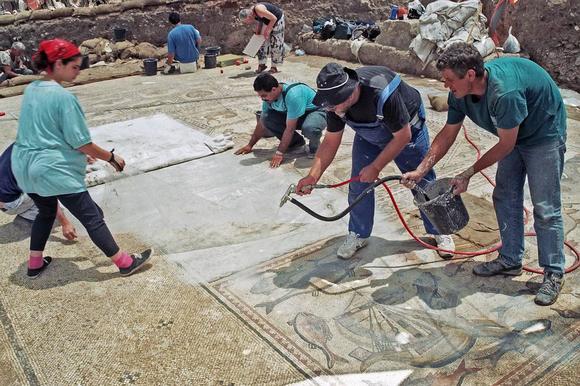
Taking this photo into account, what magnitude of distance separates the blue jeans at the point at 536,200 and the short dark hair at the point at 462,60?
61 cm

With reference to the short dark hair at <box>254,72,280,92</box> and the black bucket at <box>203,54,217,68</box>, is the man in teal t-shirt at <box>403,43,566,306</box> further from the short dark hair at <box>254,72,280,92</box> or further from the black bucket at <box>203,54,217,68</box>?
the black bucket at <box>203,54,217,68</box>

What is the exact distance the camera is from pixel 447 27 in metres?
8.86

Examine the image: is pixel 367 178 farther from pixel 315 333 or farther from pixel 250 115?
pixel 250 115

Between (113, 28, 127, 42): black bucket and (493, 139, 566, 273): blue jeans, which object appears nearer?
(493, 139, 566, 273): blue jeans

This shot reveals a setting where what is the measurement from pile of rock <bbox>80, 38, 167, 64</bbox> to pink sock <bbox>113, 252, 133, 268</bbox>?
28.5ft

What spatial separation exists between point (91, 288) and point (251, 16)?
7.05 m

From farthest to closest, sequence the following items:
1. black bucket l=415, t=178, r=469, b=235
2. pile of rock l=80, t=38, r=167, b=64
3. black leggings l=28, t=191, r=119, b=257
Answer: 1. pile of rock l=80, t=38, r=167, b=64
2. black leggings l=28, t=191, r=119, b=257
3. black bucket l=415, t=178, r=469, b=235

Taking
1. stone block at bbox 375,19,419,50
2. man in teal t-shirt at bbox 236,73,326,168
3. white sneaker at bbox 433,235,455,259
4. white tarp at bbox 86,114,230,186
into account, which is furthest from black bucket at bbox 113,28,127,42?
white sneaker at bbox 433,235,455,259

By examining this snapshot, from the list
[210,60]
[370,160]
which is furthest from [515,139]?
[210,60]

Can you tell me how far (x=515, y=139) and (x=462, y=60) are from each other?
1.69 ft

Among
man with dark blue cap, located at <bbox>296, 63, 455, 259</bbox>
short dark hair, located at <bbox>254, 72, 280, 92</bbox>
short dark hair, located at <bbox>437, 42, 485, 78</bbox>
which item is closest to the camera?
short dark hair, located at <bbox>437, 42, 485, 78</bbox>

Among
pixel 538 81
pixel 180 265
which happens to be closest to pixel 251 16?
pixel 180 265

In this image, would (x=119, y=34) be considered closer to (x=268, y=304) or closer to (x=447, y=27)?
(x=447, y=27)

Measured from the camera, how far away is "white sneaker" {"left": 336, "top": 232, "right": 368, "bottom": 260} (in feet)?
12.4
